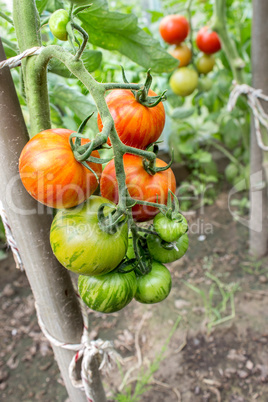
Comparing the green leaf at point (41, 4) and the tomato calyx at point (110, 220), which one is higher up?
the green leaf at point (41, 4)

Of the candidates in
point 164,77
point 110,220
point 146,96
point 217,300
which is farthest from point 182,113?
point 110,220

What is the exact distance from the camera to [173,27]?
1.47m

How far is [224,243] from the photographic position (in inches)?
77.2

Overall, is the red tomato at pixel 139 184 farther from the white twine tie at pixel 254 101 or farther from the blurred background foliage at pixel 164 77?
the white twine tie at pixel 254 101

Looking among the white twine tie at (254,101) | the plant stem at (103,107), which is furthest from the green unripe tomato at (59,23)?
the white twine tie at (254,101)

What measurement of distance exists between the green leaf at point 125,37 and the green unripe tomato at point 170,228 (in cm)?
39

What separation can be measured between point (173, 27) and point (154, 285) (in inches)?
52.3

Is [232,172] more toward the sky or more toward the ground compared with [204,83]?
more toward the ground

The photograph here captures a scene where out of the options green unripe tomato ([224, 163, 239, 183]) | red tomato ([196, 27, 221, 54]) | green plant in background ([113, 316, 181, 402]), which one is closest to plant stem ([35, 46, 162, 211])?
green plant in background ([113, 316, 181, 402])

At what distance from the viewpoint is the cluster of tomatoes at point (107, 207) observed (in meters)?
0.41

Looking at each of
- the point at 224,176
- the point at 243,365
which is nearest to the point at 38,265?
the point at 243,365

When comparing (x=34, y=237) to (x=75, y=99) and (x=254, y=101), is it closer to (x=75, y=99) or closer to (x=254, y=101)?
(x=75, y=99)

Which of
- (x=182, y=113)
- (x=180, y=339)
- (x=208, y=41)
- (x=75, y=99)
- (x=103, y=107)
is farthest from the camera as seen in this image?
(x=182, y=113)

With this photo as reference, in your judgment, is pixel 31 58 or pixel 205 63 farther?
pixel 205 63
